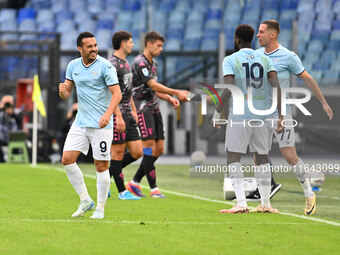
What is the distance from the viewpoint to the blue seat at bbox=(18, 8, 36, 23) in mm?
31928

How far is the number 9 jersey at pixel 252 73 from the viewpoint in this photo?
27.8ft

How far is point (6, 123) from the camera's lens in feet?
71.9

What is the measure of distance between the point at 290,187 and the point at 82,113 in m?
6.22

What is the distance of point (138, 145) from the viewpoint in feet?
34.7

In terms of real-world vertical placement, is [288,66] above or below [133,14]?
below

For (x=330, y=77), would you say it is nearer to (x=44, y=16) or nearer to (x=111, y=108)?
(x=44, y=16)

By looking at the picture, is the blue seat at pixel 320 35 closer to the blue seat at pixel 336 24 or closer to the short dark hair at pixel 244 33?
the blue seat at pixel 336 24

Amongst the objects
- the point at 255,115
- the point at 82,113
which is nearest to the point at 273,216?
the point at 255,115

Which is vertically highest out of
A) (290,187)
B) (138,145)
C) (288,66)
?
(288,66)

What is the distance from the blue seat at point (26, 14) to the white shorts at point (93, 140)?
24.9 meters

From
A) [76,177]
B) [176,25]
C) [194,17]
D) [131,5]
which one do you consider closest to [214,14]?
[194,17]

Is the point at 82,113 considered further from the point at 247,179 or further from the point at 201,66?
the point at 201,66

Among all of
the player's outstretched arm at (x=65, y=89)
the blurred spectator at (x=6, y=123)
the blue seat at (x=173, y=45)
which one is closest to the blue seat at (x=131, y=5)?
the blue seat at (x=173, y=45)

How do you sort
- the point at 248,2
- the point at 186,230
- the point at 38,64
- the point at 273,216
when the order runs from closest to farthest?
the point at 186,230, the point at 273,216, the point at 38,64, the point at 248,2
